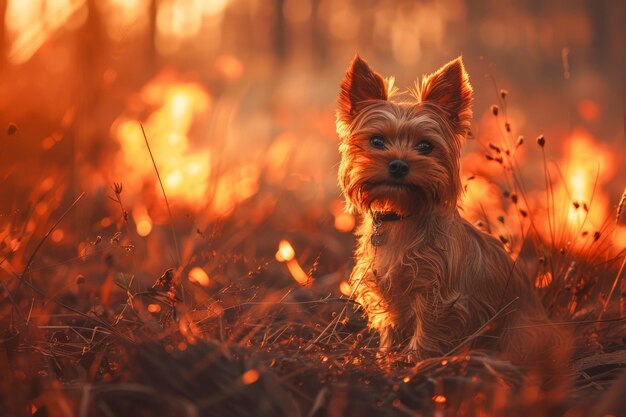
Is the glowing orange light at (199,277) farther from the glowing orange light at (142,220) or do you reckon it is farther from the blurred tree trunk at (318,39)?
the blurred tree trunk at (318,39)

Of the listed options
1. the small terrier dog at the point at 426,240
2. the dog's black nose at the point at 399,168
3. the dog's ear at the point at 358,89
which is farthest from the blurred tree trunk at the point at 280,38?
the dog's black nose at the point at 399,168

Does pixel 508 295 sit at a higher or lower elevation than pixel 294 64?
higher

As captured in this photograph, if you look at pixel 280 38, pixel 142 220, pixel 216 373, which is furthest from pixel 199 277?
pixel 280 38

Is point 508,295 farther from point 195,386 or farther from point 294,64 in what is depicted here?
point 294,64

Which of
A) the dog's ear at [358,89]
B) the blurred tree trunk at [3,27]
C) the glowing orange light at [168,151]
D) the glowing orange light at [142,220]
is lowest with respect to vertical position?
the glowing orange light at [142,220]

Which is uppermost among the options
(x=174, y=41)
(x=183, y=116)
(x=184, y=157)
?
(x=183, y=116)

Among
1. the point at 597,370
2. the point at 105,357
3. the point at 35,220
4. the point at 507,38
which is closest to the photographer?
the point at 105,357

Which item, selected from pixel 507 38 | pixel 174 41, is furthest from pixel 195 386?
pixel 507 38
